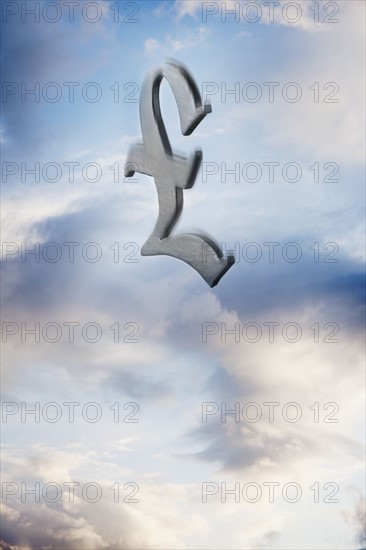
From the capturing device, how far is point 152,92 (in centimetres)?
886

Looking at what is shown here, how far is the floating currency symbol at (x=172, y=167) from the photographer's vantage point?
8.45m

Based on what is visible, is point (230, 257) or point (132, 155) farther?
point (132, 155)

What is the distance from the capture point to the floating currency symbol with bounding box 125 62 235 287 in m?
8.45

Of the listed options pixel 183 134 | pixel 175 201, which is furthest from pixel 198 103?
pixel 175 201

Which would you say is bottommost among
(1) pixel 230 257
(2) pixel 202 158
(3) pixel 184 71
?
(1) pixel 230 257

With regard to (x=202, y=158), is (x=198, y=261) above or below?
below

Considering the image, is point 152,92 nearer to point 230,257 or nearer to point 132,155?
point 132,155

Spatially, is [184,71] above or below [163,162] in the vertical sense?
above

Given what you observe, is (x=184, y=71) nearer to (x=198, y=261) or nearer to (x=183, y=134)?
(x=183, y=134)

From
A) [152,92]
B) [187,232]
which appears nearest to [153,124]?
[152,92]

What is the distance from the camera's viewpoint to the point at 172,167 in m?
8.62

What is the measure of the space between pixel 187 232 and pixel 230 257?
0.44m

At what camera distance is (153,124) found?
8812 mm

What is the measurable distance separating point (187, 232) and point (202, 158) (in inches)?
24.2
